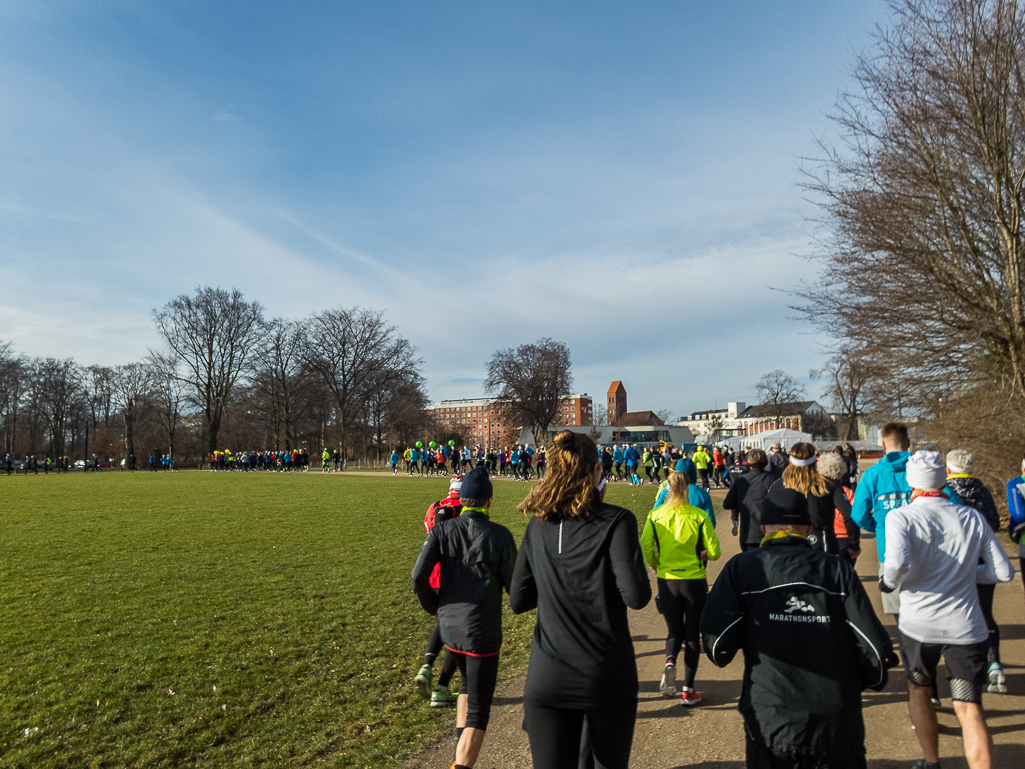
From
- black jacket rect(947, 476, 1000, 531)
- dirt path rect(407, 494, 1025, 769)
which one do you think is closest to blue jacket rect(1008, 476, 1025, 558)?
black jacket rect(947, 476, 1000, 531)

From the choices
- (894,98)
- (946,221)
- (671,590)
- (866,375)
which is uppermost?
(894,98)

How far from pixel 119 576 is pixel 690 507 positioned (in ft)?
27.8

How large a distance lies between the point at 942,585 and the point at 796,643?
5.06 feet

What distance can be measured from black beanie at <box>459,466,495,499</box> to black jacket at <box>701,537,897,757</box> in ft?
5.60

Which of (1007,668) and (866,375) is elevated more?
(866,375)

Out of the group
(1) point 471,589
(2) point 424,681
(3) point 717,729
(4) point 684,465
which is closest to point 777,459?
(4) point 684,465

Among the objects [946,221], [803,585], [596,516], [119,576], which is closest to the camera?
[803,585]

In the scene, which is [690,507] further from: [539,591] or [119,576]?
[119,576]

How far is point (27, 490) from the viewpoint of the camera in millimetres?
26000

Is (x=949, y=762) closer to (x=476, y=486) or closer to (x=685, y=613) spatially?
(x=685, y=613)

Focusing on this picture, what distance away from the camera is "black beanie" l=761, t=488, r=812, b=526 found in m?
2.59

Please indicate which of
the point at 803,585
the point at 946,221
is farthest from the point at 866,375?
the point at 803,585

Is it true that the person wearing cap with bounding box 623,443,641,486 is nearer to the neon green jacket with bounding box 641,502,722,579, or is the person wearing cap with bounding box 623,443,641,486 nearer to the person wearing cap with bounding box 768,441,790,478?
the person wearing cap with bounding box 768,441,790,478

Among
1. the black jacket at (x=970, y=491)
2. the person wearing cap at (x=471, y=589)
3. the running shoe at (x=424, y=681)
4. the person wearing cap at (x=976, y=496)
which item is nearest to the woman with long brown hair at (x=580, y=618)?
the person wearing cap at (x=471, y=589)
